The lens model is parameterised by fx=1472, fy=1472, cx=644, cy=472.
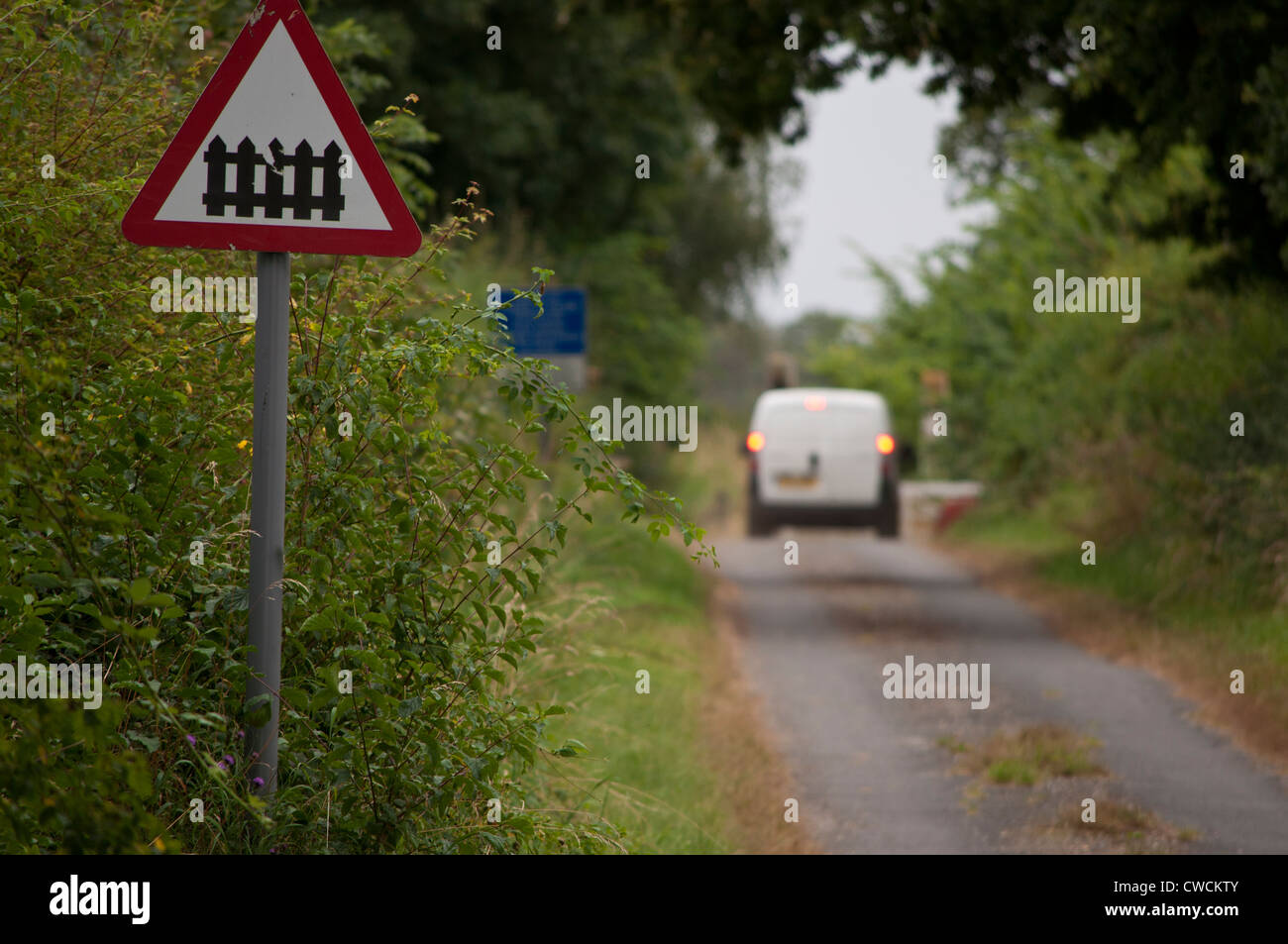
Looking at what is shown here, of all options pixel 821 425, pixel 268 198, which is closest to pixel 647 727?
pixel 268 198

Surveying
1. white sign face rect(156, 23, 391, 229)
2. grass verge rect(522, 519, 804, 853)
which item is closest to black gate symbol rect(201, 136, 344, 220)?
white sign face rect(156, 23, 391, 229)

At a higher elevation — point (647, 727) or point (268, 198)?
point (268, 198)

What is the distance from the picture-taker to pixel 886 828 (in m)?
6.73

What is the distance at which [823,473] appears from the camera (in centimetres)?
1755

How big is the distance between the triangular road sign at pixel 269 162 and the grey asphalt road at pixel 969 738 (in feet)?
12.1

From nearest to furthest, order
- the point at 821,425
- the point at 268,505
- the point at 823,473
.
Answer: the point at 268,505 → the point at 823,473 → the point at 821,425

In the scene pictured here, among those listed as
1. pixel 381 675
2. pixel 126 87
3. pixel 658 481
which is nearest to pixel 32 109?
pixel 126 87

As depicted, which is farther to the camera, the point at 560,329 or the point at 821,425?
the point at 821,425

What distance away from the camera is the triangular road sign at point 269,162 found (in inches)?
154

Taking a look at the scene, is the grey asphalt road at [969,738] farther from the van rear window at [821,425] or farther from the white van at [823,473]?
the van rear window at [821,425]

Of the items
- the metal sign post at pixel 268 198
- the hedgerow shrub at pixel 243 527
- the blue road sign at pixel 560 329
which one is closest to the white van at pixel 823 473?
the blue road sign at pixel 560 329

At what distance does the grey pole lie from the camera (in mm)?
3844

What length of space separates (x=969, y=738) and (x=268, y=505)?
5832mm

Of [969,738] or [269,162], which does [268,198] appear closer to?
[269,162]
